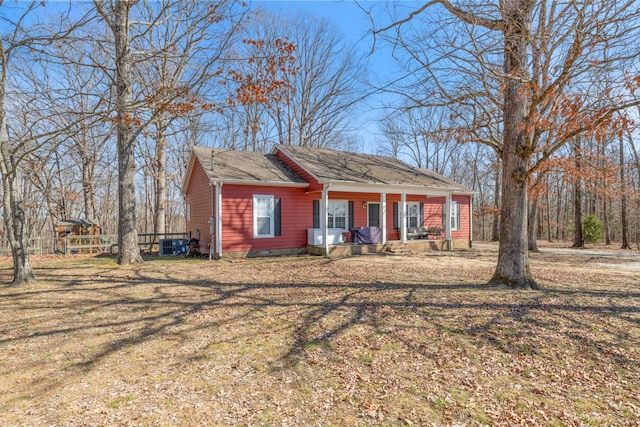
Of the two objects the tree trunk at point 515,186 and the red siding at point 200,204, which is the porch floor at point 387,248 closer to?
the red siding at point 200,204

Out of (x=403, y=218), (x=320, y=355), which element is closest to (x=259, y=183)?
(x=403, y=218)

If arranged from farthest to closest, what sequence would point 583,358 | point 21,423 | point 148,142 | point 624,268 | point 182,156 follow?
point 182,156, point 148,142, point 624,268, point 583,358, point 21,423

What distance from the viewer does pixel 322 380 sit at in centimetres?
341

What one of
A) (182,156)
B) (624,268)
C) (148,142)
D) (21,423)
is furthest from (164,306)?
(182,156)

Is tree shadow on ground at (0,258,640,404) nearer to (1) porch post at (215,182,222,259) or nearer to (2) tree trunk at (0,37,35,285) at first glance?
(2) tree trunk at (0,37,35,285)

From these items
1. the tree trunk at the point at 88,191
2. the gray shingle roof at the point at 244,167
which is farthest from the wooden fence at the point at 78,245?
the tree trunk at the point at 88,191

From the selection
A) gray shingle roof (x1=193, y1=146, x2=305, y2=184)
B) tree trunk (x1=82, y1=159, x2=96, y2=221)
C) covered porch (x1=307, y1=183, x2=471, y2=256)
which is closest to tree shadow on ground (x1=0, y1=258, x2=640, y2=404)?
gray shingle roof (x1=193, y1=146, x2=305, y2=184)

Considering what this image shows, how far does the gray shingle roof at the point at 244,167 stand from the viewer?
42.3 ft

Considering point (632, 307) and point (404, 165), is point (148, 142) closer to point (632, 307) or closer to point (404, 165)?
point (404, 165)

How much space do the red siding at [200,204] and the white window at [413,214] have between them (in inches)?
387

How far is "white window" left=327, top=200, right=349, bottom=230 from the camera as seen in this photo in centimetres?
1505

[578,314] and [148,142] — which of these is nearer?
[578,314]

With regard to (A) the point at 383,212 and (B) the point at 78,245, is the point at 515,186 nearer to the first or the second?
(A) the point at 383,212

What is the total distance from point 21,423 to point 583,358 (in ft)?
18.3
